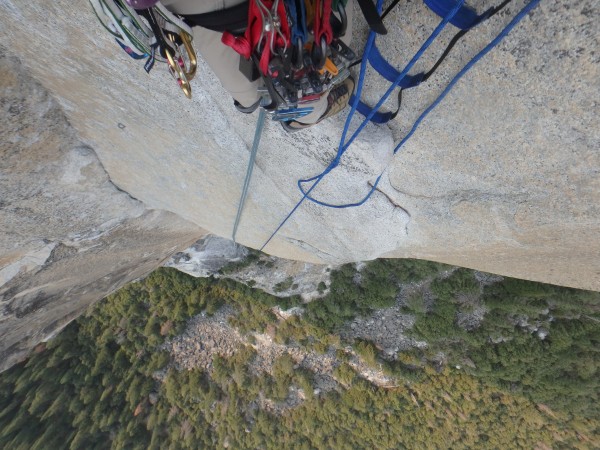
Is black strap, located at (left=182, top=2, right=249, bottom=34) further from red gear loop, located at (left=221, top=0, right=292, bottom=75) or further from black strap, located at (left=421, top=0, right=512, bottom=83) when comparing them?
black strap, located at (left=421, top=0, right=512, bottom=83)

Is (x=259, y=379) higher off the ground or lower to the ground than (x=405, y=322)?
lower

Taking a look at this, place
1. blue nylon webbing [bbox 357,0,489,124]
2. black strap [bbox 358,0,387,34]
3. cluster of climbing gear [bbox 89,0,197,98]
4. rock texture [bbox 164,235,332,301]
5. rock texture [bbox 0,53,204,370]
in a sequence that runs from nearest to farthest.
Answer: cluster of climbing gear [bbox 89,0,197,98] < black strap [bbox 358,0,387,34] < blue nylon webbing [bbox 357,0,489,124] < rock texture [bbox 0,53,204,370] < rock texture [bbox 164,235,332,301]

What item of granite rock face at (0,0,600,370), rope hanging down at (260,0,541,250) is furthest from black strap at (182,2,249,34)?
granite rock face at (0,0,600,370)

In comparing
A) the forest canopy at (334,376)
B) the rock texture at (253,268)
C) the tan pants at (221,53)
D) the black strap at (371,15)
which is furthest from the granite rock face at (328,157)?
the forest canopy at (334,376)

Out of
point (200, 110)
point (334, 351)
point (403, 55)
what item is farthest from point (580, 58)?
point (334, 351)

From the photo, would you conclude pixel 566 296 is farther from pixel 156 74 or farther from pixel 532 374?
pixel 156 74

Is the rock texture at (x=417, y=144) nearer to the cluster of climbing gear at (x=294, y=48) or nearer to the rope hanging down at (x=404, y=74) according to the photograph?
the rope hanging down at (x=404, y=74)
